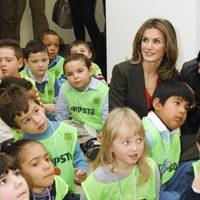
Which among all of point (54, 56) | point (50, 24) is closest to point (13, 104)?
point (54, 56)

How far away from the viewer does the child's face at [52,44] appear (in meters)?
3.62

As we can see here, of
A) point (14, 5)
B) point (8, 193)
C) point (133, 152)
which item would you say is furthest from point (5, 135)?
point (14, 5)

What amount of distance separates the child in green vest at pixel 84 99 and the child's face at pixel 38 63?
0.35m

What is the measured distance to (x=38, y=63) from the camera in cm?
306

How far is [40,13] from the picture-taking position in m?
4.63

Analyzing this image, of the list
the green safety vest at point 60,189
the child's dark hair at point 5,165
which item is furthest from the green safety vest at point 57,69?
the child's dark hair at point 5,165

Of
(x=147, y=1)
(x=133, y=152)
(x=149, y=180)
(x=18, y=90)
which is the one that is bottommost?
(x=149, y=180)

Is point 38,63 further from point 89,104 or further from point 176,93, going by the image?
point 176,93

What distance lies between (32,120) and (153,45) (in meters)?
0.71

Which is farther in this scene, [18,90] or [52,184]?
[18,90]

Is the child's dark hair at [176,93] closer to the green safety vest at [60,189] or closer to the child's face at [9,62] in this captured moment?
the green safety vest at [60,189]

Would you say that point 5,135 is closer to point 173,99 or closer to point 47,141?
point 47,141

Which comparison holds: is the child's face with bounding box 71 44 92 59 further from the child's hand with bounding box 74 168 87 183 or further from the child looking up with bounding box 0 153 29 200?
the child looking up with bounding box 0 153 29 200

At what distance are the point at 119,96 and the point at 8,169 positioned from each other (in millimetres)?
1023
